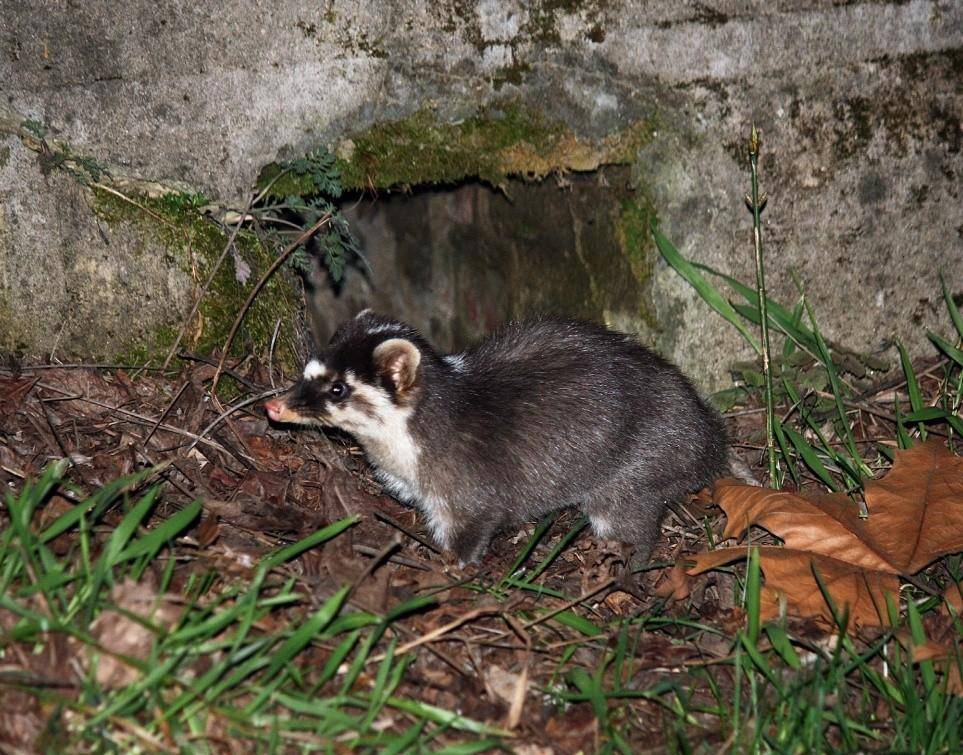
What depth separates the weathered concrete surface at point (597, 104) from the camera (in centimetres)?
503

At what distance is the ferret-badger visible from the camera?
491 cm

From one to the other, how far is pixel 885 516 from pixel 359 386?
2496 mm

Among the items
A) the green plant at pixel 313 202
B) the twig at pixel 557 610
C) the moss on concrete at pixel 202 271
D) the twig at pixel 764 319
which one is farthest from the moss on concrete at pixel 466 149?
the twig at pixel 557 610

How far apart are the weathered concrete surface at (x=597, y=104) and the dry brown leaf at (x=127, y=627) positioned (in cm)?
216

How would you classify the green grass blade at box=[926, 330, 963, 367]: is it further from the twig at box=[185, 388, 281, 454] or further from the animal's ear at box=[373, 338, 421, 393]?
the twig at box=[185, 388, 281, 454]

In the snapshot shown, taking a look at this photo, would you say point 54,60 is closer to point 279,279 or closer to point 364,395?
point 279,279

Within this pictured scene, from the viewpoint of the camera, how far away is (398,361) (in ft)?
15.9

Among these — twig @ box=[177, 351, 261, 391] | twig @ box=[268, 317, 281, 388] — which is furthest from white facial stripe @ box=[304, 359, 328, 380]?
twig @ box=[268, 317, 281, 388]

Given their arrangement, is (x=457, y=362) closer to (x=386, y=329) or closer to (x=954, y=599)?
(x=386, y=329)

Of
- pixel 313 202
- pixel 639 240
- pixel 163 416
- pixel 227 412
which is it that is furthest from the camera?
pixel 639 240

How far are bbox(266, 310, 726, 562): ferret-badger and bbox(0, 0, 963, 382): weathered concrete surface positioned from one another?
788 millimetres

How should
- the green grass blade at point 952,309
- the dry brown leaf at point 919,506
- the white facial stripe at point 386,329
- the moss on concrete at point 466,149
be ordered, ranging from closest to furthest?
the dry brown leaf at point 919,506
the white facial stripe at point 386,329
the moss on concrete at point 466,149
the green grass blade at point 952,309

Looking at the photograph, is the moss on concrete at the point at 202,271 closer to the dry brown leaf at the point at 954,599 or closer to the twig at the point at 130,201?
the twig at the point at 130,201

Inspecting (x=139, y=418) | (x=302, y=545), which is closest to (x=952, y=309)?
(x=302, y=545)
